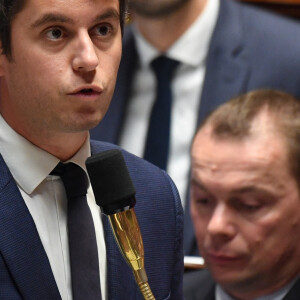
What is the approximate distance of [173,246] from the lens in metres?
1.07

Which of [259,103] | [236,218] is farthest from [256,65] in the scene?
[236,218]

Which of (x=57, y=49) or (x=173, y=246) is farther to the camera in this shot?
(x=173, y=246)

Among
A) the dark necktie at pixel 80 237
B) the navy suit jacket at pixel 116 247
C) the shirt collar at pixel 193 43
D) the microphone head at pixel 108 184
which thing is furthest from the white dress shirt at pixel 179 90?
the microphone head at pixel 108 184

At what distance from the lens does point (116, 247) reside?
0.99 metres

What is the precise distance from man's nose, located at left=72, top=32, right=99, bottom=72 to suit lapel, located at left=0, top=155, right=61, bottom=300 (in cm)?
14

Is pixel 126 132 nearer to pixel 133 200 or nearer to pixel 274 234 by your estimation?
pixel 274 234

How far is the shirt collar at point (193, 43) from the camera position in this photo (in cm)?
185

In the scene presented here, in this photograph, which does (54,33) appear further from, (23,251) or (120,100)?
(120,100)

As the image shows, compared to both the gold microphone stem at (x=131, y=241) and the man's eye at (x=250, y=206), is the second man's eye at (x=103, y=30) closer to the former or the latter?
the gold microphone stem at (x=131, y=241)

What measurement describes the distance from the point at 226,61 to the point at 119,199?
3.41 ft

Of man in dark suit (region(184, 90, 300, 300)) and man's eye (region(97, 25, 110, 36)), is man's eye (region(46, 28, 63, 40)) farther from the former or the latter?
man in dark suit (region(184, 90, 300, 300))

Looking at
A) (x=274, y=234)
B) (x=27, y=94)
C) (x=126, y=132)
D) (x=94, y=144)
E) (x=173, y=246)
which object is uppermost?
(x=27, y=94)

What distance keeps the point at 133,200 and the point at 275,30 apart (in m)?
1.09

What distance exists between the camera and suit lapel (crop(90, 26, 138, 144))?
5.87 ft
